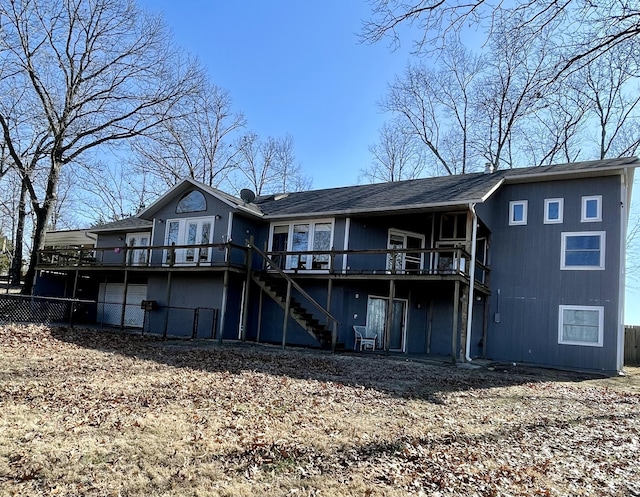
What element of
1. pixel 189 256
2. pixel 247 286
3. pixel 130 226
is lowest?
pixel 247 286

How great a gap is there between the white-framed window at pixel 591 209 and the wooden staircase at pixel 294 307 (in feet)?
29.3

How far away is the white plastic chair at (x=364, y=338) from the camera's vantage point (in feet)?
51.2

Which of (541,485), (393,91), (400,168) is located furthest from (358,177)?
(541,485)

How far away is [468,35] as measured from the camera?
679 cm

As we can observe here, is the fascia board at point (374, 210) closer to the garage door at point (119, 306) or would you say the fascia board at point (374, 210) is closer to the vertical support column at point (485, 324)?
the vertical support column at point (485, 324)

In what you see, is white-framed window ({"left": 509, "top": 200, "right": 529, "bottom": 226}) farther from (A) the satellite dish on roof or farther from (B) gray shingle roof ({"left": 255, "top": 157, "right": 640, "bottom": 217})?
(A) the satellite dish on roof

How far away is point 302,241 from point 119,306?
9.45 metres

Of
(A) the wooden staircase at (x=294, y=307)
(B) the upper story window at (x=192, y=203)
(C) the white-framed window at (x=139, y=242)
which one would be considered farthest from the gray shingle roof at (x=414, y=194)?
(C) the white-framed window at (x=139, y=242)

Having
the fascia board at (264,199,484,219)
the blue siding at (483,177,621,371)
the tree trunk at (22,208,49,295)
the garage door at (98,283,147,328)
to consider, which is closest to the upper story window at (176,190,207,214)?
the fascia board at (264,199,484,219)

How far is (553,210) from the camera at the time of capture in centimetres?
1560

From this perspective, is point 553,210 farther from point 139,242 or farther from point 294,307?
point 139,242

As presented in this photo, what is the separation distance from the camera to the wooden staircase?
14602 mm

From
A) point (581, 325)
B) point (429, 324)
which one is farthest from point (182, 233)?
point (581, 325)

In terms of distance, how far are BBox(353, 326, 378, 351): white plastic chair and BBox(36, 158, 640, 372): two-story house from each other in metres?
0.23
